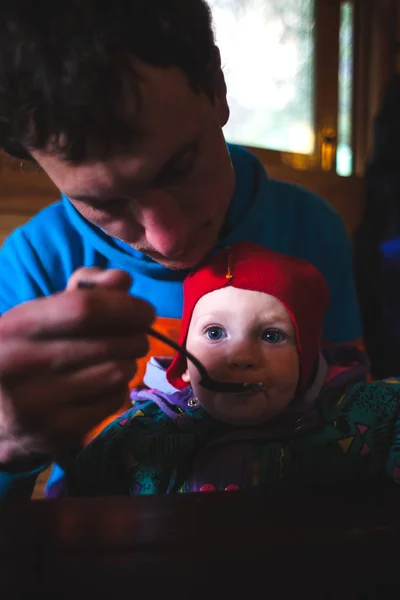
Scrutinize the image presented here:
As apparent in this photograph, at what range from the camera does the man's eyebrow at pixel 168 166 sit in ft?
1.69

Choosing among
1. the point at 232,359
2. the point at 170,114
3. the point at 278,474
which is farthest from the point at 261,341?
the point at 170,114

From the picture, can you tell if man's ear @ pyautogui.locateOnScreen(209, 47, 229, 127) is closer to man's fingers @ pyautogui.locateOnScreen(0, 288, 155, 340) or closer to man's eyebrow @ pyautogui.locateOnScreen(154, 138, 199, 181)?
man's eyebrow @ pyautogui.locateOnScreen(154, 138, 199, 181)

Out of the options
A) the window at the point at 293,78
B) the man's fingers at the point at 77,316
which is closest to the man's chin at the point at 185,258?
the man's fingers at the point at 77,316

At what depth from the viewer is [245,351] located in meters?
0.54

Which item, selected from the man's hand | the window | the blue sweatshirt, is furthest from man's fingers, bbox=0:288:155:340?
the window

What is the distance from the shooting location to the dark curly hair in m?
0.43

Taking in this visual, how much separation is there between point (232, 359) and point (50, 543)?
246 millimetres

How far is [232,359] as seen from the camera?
1.75ft

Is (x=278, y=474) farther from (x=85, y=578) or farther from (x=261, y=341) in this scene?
(x=85, y=578)

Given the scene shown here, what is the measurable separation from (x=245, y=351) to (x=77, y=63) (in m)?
0.31

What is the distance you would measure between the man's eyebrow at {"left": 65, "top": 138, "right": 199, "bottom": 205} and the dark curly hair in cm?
5

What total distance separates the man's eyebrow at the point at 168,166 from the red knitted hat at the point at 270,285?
130mm

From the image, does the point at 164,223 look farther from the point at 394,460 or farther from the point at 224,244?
the point at 394,460

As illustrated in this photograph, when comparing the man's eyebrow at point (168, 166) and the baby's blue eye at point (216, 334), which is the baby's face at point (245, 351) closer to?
the baby's blue eye at point (216, 334)
